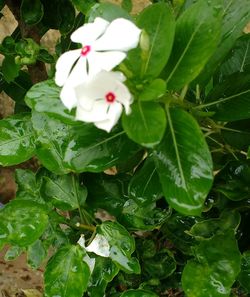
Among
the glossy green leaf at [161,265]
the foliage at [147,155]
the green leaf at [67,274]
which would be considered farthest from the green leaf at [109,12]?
the glossy green leaf at [161,265]

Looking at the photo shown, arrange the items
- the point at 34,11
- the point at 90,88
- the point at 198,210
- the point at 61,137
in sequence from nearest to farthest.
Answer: the point at 90,88 < the point at 198,210 < the point at 61,137 < the point at 34,11

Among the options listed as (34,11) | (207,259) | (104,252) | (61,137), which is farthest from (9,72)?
(207,259)

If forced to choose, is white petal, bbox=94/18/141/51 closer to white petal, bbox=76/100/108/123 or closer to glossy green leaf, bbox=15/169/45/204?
white petal, bbox=76/100/108/123

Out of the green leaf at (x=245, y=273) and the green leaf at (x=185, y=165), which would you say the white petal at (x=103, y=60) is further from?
the green leaf at (x=245, y=273)

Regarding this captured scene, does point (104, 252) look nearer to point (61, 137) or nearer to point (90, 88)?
point (61, 137)

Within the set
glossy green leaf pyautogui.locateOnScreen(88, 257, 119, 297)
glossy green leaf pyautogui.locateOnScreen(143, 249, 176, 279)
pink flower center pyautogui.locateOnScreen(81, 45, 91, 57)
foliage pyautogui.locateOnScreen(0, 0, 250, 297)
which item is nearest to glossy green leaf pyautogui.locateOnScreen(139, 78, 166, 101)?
foliage pyautogui.locateOnScreen(0, 0, 250, 297)

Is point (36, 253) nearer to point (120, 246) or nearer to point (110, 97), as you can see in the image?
point (120, 246)
